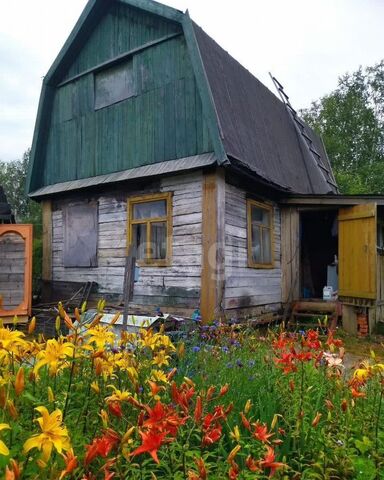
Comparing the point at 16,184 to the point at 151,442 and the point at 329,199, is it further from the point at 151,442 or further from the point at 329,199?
the point at 151,442

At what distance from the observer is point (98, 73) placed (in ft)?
34.6

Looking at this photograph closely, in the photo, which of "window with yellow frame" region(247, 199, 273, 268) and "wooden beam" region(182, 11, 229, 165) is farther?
"window with yellow frame" region(247, 199, 273, 268)

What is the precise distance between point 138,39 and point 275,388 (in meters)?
8.90

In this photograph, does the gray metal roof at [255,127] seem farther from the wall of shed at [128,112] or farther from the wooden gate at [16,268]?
the wooden gate at [16,268]

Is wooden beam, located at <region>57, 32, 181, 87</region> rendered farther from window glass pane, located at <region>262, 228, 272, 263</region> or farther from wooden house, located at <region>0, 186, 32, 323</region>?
window glass pane, located at <region>262, 228, 272, 263</region>

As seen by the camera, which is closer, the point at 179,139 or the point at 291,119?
the point at 179,139

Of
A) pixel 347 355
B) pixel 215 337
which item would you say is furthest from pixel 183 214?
pixel 215 337

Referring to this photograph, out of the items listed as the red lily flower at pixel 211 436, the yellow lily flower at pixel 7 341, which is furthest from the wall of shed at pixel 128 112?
the red lily flower at pixel 211 436

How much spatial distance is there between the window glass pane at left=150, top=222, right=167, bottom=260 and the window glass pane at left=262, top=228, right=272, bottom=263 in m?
2.59

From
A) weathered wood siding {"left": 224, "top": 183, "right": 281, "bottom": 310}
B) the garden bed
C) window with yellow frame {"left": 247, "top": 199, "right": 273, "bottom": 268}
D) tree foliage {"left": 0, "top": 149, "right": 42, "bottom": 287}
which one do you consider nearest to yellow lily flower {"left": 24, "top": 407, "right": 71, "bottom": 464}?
the garden bed

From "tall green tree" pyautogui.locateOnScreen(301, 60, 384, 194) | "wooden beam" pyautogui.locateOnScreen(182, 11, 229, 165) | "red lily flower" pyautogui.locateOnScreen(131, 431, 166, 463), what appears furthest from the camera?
"tall green tree" pyautogui.locateOnScreen(301, 60, 384, 194)

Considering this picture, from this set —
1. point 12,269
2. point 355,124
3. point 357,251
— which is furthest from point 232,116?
point 355,124

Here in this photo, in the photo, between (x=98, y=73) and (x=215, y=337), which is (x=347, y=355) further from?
(x=98, y=73)

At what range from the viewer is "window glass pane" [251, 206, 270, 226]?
9586 millimetres
